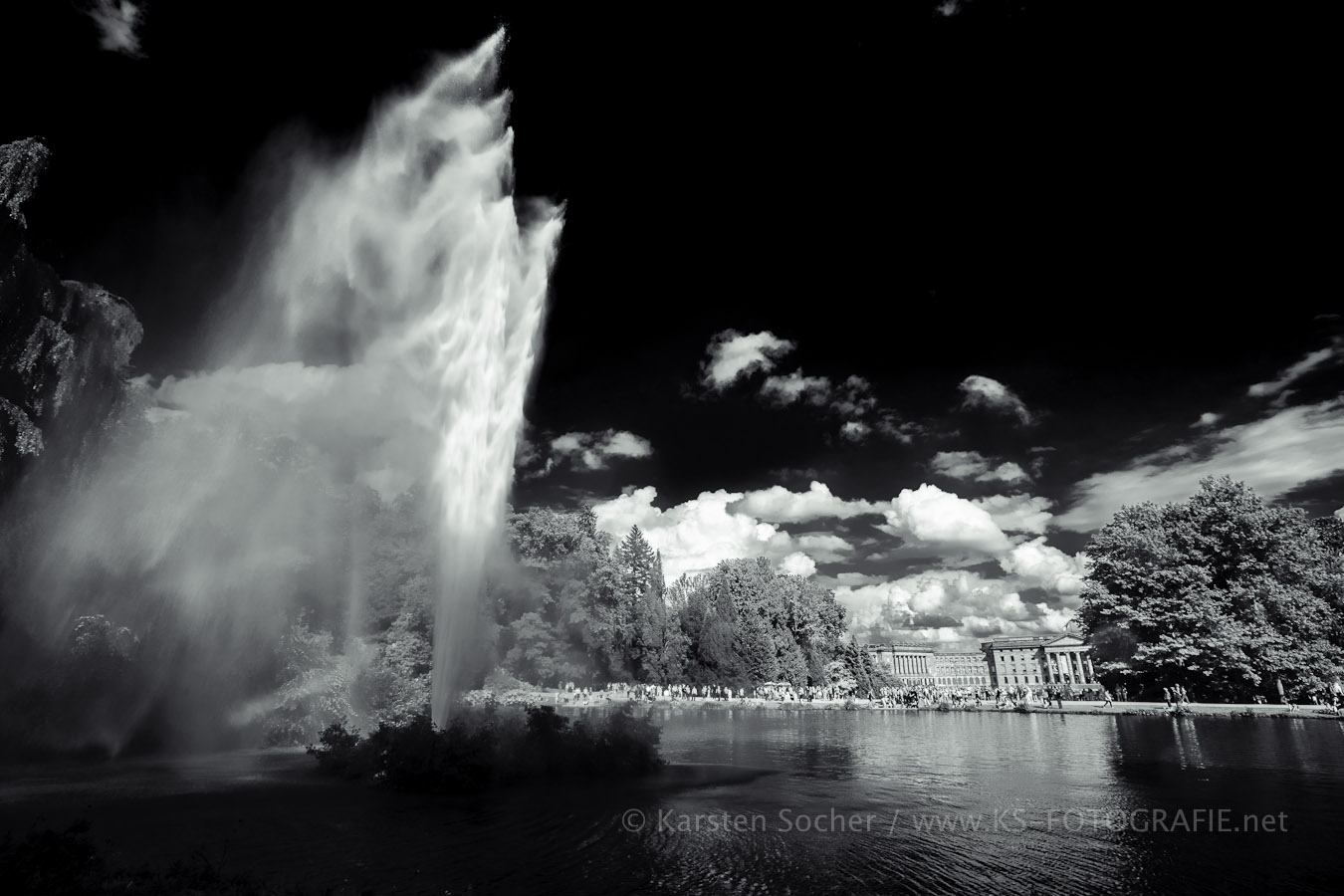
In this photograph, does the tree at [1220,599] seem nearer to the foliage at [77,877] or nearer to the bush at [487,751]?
the bush at [487,751]

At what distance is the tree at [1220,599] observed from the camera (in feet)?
148

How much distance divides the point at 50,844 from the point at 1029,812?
15.0 m

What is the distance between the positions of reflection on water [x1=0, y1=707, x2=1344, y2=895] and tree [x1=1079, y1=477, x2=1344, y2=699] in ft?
97.2

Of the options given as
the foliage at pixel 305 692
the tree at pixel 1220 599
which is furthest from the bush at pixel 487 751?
the tree at pixel 1220 599

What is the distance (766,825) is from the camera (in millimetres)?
12102

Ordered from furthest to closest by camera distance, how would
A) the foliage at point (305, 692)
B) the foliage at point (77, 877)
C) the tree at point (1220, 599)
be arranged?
1. the tree at point (1220, 599)
2. the foliage at point (305, 692)
3. the foliage at point (77, 877)

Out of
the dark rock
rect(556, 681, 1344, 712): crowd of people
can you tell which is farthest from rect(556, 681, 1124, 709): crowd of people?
the dark rock

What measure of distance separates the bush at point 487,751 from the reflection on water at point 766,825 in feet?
2.96

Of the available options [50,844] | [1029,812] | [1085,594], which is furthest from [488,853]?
[1085,594]

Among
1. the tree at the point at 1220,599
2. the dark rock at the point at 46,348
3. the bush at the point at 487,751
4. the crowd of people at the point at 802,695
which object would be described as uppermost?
the dark rock at the point at 46,348

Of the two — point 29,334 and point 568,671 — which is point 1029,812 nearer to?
point 29,334

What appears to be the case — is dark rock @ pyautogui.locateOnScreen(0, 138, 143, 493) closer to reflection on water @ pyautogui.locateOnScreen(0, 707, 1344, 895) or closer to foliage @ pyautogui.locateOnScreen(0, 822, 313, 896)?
→ reflection on water @ pyautogui.locateOnScreen(0, 707, 1344, 895)

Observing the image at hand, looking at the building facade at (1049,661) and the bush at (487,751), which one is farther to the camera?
the building facade at (1049,661)

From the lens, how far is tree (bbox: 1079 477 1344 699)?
45062 mm
